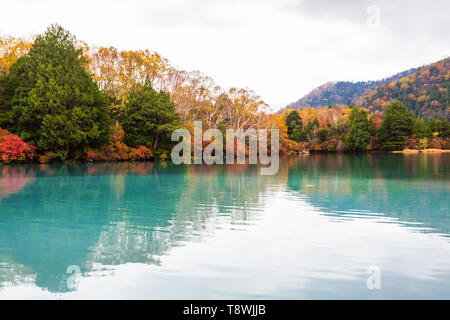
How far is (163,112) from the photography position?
1303 inches

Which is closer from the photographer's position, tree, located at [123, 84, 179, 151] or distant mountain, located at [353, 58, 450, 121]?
tree, located at [123, 84, 179, 151]

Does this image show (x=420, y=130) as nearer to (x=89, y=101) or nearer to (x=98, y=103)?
(x=98, y=103)

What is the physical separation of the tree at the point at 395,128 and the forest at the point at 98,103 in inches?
1137

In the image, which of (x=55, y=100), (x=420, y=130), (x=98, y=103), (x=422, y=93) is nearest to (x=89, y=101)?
(x=98, y=103)

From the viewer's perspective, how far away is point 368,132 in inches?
2749

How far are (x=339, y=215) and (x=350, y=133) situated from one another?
215 ft

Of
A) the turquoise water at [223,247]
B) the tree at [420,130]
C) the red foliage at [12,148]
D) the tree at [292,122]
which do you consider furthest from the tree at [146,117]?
the tree at [420,130]

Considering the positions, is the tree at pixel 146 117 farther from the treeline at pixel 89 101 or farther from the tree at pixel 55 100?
the tree at pixel 55 100

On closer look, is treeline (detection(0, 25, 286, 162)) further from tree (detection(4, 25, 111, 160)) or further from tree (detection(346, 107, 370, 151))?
tree (detection(346, 107, 370, 151))

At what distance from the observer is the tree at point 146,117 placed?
108ft

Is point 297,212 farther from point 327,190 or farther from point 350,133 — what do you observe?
Answer: point 350,133

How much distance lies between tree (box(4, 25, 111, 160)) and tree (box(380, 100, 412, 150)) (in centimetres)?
5628

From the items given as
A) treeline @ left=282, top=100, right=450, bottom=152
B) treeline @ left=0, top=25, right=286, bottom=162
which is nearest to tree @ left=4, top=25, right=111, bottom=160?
treeline @ left=0, top=25, right=286, bottom=162

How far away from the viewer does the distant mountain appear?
4776 inches
